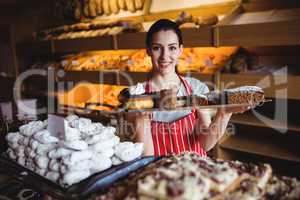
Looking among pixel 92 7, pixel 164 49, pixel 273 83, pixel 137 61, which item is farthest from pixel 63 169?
pixel 92 7

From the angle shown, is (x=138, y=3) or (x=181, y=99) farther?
(x=138, y=3)

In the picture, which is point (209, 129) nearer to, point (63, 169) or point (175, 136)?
point (175, 136)

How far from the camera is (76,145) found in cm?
135

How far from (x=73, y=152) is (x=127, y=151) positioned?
25cm

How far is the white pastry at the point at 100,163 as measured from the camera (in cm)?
134

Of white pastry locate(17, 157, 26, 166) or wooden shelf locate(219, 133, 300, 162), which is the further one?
wooden shelf locate(219, 133, 300, 162)

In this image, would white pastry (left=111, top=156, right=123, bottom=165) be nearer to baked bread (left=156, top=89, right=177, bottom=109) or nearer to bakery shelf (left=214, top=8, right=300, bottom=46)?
baked bread (left=156, top=89, right=177, bottom=109)

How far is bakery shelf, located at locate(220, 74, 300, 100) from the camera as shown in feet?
9.15

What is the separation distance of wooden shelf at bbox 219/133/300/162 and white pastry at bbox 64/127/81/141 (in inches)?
91.6

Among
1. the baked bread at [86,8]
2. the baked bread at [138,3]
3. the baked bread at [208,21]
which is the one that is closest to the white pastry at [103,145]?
the baked bread at [208,21]

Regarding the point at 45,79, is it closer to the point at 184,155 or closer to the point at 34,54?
the point at 34,54

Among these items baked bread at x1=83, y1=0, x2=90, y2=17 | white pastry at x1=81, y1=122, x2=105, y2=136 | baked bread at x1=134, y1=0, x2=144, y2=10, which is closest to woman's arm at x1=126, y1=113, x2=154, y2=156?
white pastry at x1=81, y1=122, x2=105, y2=136

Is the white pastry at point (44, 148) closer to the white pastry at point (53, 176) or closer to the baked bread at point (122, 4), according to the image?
the white pastry at point (53, 176)

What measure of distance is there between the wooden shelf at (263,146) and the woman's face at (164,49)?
1811 millimetres
